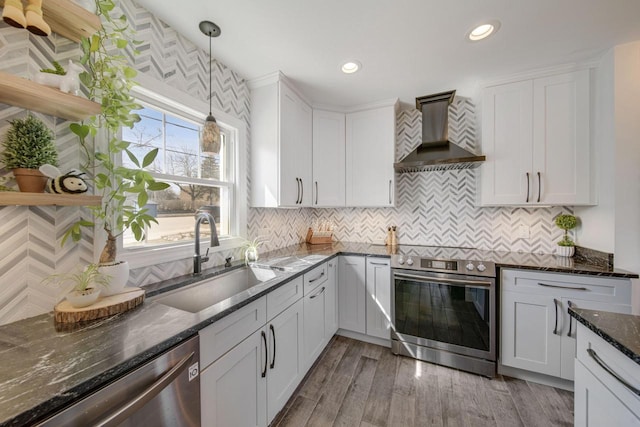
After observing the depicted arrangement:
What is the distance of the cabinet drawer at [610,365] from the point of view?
736mm

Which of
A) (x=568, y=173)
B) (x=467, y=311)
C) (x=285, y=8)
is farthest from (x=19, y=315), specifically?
(x=568, y=173)

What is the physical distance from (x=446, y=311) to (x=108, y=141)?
2.67 m

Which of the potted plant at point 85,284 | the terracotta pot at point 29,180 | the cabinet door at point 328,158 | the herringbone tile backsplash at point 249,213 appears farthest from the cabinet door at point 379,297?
the terracotta pot at point 29,180

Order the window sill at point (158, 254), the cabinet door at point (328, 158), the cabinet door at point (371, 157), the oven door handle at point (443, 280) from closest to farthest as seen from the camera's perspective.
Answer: the window sill at point (158, 254), the oven door handle at point (443, 280), the cabinet door at point (371, 157), the cabinet door at point (328, 158)

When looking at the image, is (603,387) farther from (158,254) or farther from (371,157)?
(371,157)

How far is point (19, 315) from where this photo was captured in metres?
0.98

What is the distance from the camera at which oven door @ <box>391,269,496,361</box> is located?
196 centimetres

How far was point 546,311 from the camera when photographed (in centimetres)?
183

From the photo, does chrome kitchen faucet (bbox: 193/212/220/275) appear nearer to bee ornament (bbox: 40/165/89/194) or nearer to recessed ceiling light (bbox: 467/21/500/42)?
bee ornament (bbox: 40/165/89/194)

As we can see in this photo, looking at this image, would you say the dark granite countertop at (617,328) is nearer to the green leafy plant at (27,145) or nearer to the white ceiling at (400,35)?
the white ceiling at (400,35)

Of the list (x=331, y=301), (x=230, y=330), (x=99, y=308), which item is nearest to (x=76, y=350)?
(x=99, y=308)

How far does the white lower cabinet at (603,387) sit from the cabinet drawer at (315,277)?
4.92 feet

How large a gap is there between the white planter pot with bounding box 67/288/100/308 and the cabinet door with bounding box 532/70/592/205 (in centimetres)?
310

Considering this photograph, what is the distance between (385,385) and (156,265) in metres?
1.91
